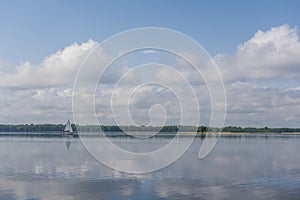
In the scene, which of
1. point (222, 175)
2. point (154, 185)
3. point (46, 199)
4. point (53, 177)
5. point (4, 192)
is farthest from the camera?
point (222, 175)

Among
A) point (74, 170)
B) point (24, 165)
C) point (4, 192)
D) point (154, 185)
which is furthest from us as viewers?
point (24, 165)

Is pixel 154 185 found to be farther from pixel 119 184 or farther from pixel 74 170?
pixel 74 170

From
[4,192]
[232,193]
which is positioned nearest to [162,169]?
[232,193]

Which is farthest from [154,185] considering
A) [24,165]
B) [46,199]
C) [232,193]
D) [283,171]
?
[24,165]

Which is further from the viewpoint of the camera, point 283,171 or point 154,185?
point 283,171

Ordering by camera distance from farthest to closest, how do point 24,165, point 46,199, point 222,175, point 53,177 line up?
point 24,165 < point 222,175 < point 53,177 < point 46,199

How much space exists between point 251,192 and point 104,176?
10101 mm

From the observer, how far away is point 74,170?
103 ft

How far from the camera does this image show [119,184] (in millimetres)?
24328

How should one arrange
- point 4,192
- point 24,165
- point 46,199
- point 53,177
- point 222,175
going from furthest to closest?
point 24,165 < point 222,175 < point 53,177 < point 4,192 < point 46,199

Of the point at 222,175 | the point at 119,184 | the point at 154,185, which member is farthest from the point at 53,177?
the point at 222,175

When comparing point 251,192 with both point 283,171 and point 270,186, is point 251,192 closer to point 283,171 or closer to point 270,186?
point 270,186

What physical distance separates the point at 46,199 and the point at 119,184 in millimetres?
5538

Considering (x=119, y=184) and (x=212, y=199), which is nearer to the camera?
(x=212, y=199)
